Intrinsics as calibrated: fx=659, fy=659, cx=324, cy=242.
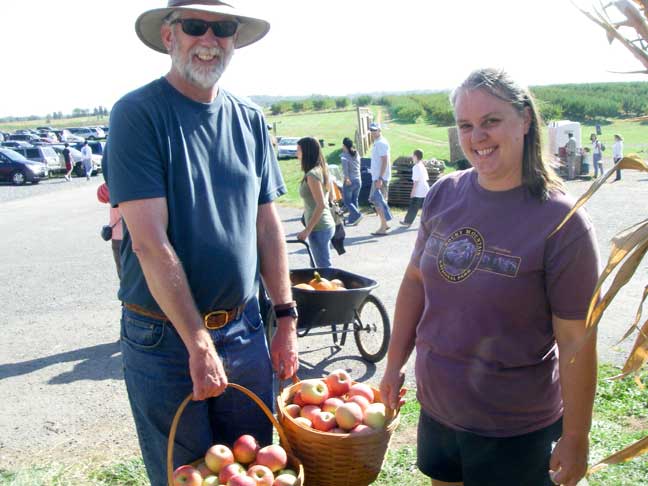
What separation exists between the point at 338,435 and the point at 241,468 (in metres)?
0.41

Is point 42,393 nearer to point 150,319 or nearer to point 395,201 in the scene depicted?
point 150,319

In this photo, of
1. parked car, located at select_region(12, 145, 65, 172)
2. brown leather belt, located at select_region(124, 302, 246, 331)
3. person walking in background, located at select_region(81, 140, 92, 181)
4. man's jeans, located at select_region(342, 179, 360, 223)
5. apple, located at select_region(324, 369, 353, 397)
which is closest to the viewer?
brown leather belt, located at select_region(124, 302, 246, 331)

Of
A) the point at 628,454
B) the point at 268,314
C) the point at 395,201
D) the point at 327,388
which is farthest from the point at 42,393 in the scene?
the point at 395,201

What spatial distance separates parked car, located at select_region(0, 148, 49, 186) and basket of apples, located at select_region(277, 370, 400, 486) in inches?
1148

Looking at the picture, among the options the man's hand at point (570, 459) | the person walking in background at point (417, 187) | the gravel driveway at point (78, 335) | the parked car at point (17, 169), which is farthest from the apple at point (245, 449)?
the parked car at point (17, 169)

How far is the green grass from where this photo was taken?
12.1 ft

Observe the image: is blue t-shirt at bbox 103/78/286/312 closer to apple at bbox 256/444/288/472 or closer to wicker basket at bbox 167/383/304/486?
wicker basket at bbox 167/383/304/486

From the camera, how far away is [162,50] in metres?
2.88

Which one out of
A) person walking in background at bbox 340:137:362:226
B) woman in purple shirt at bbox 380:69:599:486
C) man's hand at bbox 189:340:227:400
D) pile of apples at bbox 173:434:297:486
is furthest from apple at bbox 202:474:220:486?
person walking in background at bbox 340:137:362:226

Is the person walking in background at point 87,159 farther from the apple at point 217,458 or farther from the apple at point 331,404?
the apple at point 217,458

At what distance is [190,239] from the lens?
2.38 metres

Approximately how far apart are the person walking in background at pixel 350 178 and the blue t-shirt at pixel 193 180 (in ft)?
35.6

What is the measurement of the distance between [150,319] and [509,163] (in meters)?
1.39

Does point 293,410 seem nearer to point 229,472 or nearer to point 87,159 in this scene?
point 229,472
